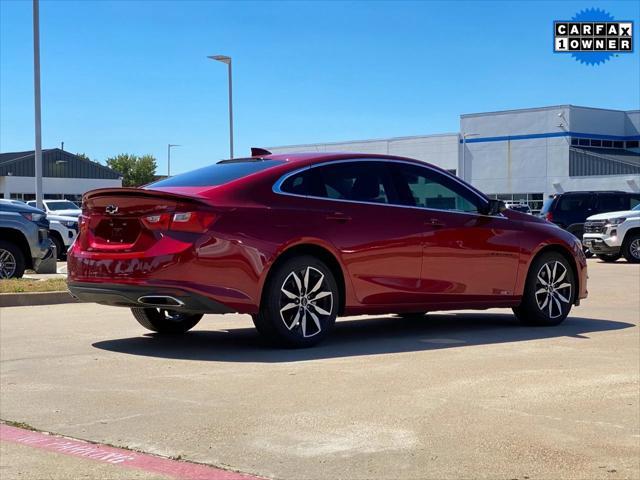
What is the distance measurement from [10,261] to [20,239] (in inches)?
15.3

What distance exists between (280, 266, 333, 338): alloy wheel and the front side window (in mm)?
1312

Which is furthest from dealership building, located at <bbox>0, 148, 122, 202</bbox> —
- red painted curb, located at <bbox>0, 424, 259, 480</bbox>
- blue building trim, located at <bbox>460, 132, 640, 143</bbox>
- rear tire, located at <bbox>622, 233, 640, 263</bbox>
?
red painted curb, located at <bbox>0, 424, 259, 480</bbox>

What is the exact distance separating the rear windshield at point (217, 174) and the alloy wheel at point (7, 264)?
6.44 metres

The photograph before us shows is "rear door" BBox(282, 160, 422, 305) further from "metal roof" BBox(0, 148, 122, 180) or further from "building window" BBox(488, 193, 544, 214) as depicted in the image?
"metal roof" BBox(0, 148, 122, 180)

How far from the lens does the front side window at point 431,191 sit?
Answer: 27.4 ft

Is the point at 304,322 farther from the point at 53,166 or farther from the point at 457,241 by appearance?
the point at 53,166

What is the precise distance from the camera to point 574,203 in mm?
26594

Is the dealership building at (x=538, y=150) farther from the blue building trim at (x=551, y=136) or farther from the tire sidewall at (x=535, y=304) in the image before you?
the tire sidewall at (x=535, y=304)

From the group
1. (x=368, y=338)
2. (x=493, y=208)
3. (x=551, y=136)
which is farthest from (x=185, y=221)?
(x=551, y=136)

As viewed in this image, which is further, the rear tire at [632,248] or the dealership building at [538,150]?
the dealership building at [538,150]

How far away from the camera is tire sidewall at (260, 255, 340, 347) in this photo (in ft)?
23.6

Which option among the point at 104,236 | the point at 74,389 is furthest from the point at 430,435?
the point at 104,236

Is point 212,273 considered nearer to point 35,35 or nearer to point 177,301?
point 177,301

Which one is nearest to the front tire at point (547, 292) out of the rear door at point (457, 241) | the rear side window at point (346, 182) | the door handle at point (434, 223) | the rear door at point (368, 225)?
the rear door at point (457, 241)
